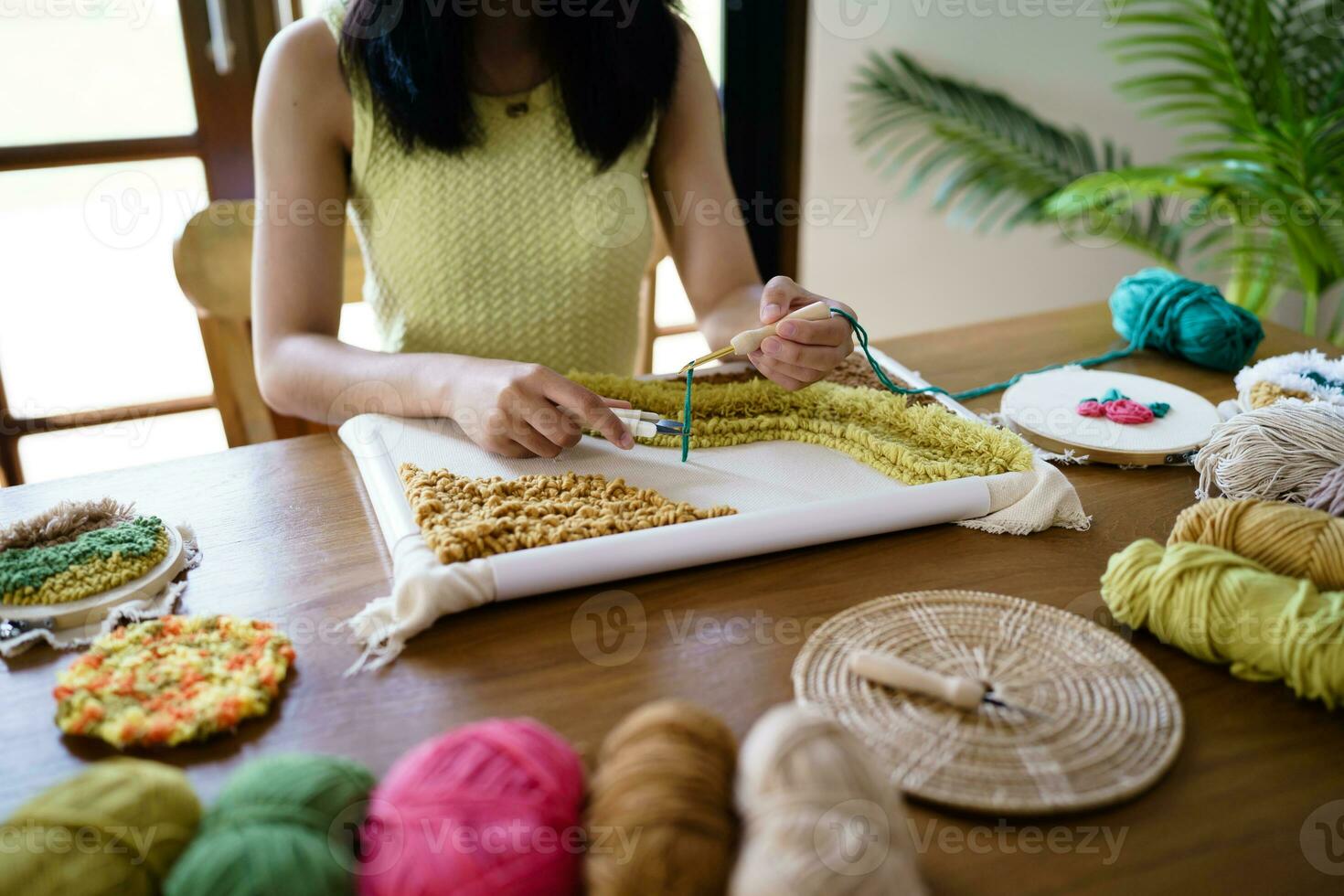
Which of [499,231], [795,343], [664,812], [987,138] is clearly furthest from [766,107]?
[664,812]

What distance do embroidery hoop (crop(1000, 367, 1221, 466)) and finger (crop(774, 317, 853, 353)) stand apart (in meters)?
0.21

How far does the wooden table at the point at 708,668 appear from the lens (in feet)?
1.80

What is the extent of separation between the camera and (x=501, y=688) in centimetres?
67

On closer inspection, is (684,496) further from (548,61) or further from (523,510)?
(548,61)

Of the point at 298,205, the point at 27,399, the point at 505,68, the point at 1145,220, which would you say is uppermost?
the point at 505,68

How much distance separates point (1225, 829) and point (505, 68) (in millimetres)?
1123

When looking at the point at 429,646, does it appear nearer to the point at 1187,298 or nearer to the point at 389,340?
the point at 389,340

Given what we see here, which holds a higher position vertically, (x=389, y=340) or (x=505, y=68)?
(x=505, y=68)

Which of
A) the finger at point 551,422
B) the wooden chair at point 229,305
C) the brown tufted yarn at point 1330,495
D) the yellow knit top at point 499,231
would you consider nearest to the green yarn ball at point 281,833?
the finger at point 551,422

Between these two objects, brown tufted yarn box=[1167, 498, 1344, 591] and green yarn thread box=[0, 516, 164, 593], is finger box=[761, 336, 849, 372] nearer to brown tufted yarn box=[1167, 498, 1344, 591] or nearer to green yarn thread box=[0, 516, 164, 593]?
brown tufted yarn box=[1167, 498, 1344, 591]

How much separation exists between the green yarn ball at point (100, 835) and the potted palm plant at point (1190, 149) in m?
1.98

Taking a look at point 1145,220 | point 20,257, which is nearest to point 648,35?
point 20,257

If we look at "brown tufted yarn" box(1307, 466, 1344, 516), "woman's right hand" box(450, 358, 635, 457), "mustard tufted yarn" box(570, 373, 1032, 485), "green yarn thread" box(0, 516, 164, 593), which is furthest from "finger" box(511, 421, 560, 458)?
"brown tufted yarn" box(1307, 466, 1344, 516)

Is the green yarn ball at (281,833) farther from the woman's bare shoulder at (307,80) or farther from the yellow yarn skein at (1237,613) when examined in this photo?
the woman's bare shoulder at (307,80)
